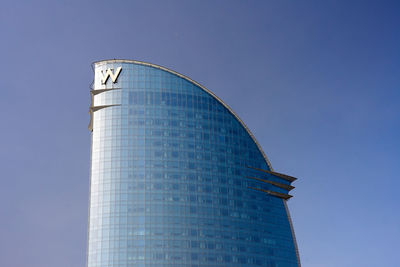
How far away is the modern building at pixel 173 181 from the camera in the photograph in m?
136

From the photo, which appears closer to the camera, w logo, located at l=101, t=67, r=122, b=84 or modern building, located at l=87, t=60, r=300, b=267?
modern building, located at l=87, t=60, r=300, b=267

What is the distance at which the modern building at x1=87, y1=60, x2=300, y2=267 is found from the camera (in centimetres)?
13550

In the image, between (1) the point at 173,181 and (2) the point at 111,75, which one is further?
(2) the point at 111,75

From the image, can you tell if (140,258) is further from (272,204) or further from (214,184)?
(272,204)

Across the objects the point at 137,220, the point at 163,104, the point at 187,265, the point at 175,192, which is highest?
the point at 163,104

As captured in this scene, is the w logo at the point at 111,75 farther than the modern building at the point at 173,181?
Yes

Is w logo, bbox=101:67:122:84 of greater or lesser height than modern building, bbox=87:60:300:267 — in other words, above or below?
above

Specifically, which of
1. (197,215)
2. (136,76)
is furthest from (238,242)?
(136,76)

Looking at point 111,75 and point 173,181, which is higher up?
point 111,75

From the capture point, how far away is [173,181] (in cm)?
14275

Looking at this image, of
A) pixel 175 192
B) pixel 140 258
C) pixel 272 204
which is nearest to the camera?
pixel 140 258

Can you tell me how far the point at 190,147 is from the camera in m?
149

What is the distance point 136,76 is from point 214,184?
40942 millimetres

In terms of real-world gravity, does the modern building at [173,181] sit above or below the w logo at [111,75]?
below
